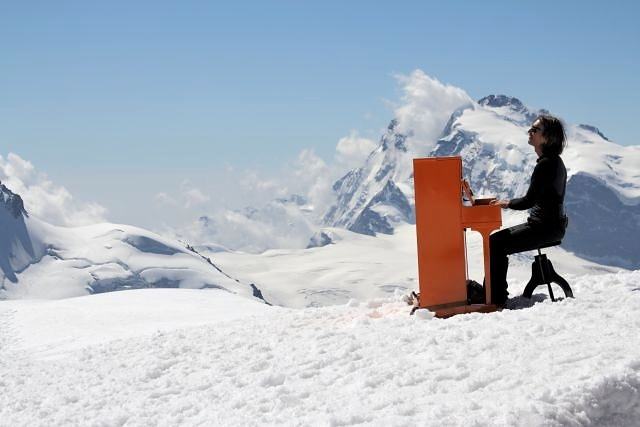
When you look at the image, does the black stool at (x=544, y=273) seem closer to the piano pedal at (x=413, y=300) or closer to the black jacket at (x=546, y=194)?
the black jacket at (x=546, y=194)

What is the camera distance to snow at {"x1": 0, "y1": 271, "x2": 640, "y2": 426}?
570 cm

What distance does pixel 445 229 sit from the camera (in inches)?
403

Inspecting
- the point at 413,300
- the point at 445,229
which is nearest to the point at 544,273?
the point at 445,229

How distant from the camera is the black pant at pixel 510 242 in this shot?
9.58 m

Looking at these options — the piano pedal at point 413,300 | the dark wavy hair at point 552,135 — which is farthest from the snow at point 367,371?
the dark wavy hair at point 552,135

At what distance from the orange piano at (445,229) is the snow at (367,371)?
638 millimetres

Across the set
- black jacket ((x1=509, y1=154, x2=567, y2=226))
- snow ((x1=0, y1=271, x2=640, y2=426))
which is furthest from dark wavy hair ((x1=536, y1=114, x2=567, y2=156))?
snow ((x1=0, y1=271, x2=640, y2=426))

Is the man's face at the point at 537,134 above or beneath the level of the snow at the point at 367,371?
above

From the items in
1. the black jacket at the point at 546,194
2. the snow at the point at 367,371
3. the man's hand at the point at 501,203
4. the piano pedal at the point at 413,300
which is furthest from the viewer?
the piano pedal at the point at 413,300

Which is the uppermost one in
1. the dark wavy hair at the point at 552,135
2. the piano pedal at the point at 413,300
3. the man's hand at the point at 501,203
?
the dark wavy hair at the point at 552,135

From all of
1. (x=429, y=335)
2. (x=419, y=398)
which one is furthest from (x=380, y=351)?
(x=419, y=398)

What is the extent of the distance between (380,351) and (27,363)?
7.80 m

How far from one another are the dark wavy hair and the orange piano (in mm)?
1113

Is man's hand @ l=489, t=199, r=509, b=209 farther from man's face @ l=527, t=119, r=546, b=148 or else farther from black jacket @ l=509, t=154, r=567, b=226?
man's face @ l=527, t=119, r=546, b=148
